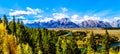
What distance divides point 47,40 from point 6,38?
102 feet

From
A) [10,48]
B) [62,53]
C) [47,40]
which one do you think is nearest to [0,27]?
[10,48]

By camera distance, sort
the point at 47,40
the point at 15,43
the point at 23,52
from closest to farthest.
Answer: the point at 23,52 → the point at 47,40 → the point at 15,43

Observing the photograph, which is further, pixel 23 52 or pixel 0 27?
pixel 0 27

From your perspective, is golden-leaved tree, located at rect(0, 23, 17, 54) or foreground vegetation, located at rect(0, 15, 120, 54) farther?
golden-leaved tree, located at rect(0, 23, 17, 54)

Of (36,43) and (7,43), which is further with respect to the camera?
(7,43)

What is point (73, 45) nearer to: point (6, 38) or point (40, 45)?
point (40, 45)

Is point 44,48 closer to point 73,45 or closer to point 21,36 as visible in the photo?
point 73,45

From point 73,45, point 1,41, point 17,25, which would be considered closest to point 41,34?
point 17,25

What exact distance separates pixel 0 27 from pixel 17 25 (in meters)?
12.3

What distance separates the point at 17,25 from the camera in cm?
18950

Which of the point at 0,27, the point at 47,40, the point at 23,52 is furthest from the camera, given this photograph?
the point at 0,27

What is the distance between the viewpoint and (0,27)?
607ft

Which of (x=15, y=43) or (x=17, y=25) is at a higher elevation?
(x=17, y=25)

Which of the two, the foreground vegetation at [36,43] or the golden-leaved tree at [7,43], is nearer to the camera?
the foreground vegetation at [36,43]
